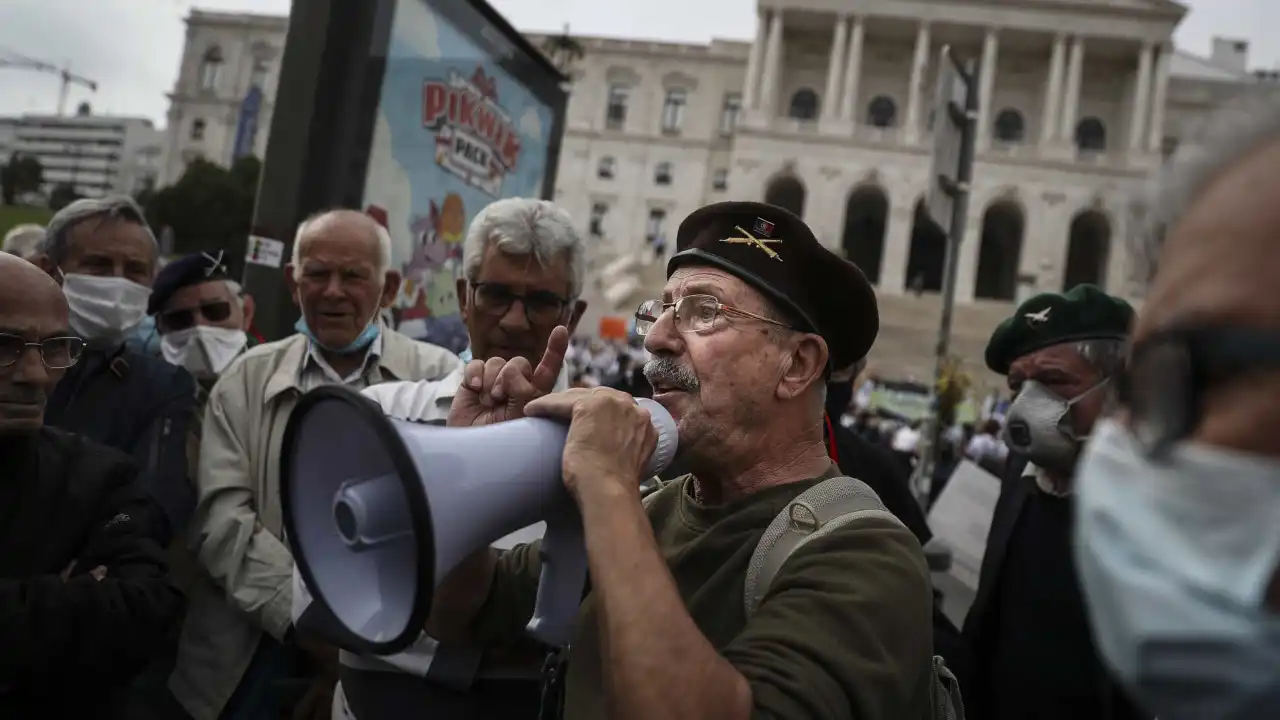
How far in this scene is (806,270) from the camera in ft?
5.66

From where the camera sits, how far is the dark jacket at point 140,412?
272 cm

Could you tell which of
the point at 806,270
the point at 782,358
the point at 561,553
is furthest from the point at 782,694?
the point at 806,270

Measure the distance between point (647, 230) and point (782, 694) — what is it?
1871 inches

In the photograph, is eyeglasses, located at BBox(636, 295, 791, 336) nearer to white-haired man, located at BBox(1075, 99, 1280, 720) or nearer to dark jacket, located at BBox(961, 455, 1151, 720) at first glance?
white-haired man, located at BBox(1075, 99, 1280, 720)

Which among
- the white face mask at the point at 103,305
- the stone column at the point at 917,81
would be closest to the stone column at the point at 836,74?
the stone column at the point at 917,81

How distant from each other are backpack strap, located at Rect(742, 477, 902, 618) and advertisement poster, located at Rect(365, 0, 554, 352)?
181 inches

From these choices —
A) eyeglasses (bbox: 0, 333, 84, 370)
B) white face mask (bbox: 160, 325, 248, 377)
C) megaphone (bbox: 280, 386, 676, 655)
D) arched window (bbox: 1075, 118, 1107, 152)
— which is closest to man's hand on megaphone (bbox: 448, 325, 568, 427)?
megaphone (bbox: 280, 386, 676, 655)

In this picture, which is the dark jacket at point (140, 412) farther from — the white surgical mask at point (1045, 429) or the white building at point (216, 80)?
the white building at point (216, 80)

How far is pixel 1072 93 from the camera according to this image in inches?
1679

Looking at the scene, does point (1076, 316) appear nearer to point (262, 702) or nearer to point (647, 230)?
point (262, 702)

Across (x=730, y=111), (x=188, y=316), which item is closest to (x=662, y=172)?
(x=730, y=111)

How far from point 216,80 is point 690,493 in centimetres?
6291

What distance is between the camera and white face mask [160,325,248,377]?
3.83 m

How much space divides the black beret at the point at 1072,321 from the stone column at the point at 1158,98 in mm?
46384
